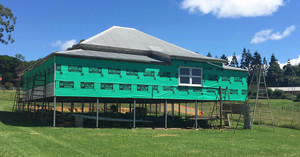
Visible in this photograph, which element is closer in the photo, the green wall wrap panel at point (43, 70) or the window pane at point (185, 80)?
the green wall wrap panel at point (43, 70)

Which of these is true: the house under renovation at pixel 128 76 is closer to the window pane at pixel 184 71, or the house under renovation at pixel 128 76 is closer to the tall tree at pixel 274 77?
the window pane at pixel 184 71

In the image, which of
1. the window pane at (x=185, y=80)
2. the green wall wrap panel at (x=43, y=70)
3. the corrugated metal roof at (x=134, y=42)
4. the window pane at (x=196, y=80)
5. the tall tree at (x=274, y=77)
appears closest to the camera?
the green wall wrap panel at (x=43, y=70)

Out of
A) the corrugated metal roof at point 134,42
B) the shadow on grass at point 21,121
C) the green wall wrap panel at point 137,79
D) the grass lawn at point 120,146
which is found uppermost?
the corrugated metal roof at point 134,42

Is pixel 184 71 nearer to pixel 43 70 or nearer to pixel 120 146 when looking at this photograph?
pixel 43 70

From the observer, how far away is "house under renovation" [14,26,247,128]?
90.6ft

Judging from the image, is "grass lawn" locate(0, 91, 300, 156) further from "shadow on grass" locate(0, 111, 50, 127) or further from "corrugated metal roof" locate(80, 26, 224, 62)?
"corrugated metal roof" locate(80, 26, 224, 62)

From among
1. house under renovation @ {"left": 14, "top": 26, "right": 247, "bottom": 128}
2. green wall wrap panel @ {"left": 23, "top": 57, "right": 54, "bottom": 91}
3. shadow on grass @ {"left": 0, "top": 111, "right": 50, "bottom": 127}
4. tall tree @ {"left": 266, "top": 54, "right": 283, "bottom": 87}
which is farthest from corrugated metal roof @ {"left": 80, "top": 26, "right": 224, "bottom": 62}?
tall tree @ {"left": 266, "top": 54, "right": 283, "bottom": 87}

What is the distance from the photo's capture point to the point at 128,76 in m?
29.8

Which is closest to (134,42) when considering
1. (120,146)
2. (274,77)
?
(120,146)

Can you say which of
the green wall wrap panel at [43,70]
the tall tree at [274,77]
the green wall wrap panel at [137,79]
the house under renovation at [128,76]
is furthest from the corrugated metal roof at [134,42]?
the tall tree at [274,77]

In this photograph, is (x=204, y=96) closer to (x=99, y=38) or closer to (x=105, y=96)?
(x=105, y=96)

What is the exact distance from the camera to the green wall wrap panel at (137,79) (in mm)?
27453

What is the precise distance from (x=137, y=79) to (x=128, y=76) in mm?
955

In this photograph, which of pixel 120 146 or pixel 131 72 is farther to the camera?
pixel 131 72
